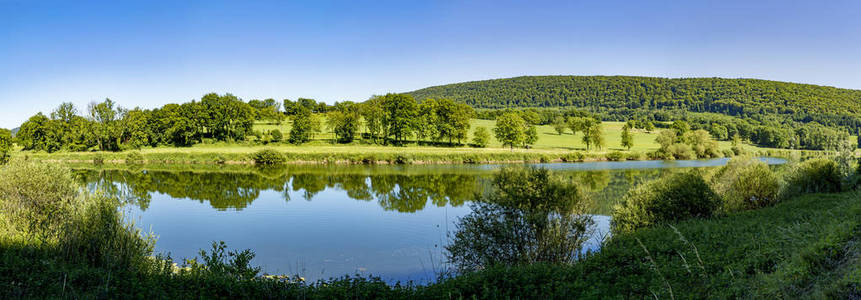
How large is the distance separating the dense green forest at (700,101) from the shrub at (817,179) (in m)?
72.5

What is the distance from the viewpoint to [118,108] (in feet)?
225

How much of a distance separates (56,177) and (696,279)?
1715cm

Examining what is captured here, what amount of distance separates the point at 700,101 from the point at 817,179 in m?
146

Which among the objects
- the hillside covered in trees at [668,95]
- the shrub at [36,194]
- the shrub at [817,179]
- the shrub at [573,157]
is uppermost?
the hillside covered in trees at [668,95]

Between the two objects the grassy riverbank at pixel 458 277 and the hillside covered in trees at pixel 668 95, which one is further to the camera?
the hillside covered in trees at pixel 668 95

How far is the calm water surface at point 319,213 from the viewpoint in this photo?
16.0 meters

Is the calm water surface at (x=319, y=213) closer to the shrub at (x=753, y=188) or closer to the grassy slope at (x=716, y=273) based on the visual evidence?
the grassy slope at (x=716, y=273)

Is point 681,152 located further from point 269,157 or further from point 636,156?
point 269,157

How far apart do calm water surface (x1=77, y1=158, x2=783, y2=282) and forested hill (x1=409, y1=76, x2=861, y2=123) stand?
116646mm

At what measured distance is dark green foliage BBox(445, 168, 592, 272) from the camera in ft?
42.0

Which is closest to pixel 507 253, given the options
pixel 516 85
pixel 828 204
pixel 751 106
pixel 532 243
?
pixel 532 243

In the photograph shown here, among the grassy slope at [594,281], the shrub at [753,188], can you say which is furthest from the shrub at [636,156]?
the grassy slope at [594,281]

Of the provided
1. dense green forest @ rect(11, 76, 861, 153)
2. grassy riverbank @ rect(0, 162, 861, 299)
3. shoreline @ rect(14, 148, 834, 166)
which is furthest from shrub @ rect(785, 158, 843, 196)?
shoreline @ rect(14, 148, 834, 166)

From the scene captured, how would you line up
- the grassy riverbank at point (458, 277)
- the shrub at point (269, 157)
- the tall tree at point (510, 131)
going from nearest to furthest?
the grassy riverbank at point (458, 277), the shrub at point (269, 157), the tall tree at point (510, 131)
